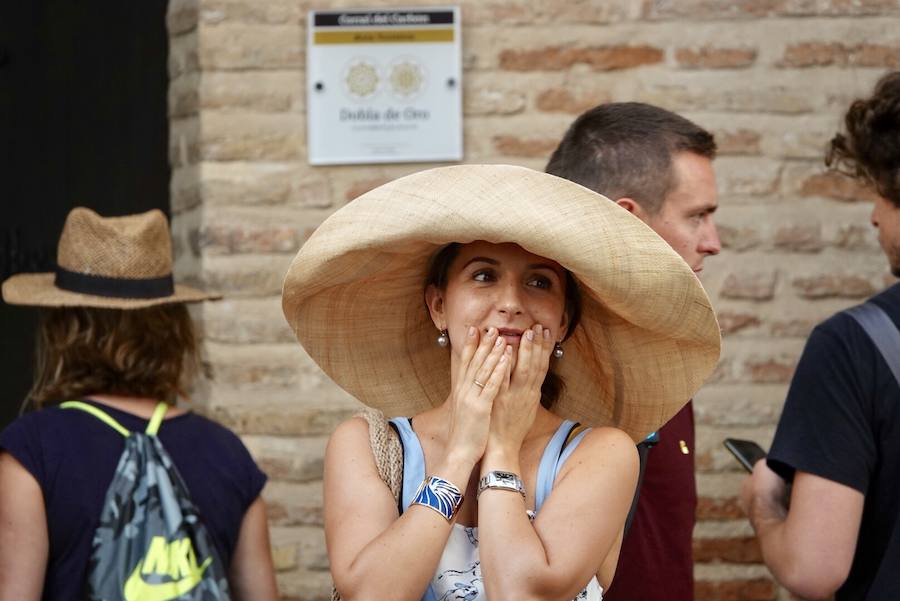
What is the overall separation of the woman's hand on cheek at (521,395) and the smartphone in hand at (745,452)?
1.10 metres

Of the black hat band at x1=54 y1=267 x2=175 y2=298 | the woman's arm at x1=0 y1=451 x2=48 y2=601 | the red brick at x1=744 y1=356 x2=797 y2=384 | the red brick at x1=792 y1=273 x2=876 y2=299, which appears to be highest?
the black hat band at x1=54 y1=267 x2=175 y2=298

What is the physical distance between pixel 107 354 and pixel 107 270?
0.70 feet

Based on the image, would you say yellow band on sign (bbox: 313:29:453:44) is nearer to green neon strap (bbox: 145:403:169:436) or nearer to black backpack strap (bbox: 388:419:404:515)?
green neon strap (bbox: 145:403:169:436)

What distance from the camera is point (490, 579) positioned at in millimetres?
2312

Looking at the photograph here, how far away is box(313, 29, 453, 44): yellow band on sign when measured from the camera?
14.7ft

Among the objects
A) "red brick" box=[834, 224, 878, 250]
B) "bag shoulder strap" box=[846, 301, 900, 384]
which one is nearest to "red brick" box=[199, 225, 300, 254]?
"red brick" box=[834, 224, 878, 250]

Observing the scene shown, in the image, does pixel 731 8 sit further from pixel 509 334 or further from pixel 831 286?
pixel 509 334

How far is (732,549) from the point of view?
14.7ft

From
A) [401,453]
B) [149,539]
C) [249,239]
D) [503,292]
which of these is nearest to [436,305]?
[503,292]

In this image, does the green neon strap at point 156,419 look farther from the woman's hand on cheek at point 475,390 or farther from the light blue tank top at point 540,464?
the woman's hand on cheek at point 475,390

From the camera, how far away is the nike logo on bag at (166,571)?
9.90 feet

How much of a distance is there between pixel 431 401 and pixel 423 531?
0.54 meters

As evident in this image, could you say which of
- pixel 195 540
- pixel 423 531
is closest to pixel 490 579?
pixel 423 531

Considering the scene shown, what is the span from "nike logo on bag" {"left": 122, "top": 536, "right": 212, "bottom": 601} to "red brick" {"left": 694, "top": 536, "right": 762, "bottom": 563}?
6.26 feet
